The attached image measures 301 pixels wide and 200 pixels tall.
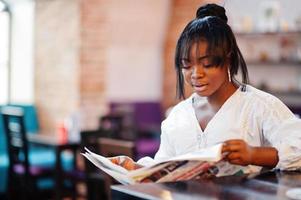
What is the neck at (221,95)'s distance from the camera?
1486 millimetres

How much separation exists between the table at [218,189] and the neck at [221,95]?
0.81 ft

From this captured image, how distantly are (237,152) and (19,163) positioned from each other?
4.00 meters

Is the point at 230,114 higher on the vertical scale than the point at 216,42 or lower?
lower

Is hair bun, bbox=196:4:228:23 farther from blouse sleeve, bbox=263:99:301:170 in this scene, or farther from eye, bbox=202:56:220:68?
blouse sleeve, bbox=263:99:301:170

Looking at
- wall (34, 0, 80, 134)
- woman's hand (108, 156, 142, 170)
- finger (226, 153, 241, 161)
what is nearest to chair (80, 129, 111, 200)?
wall (34, 0, 80, 134)

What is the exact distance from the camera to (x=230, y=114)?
1.46 meters

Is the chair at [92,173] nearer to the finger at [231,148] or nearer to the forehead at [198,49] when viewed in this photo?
the forehead at [198,49]

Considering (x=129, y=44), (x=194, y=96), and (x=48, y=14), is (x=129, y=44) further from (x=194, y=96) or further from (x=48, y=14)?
(x=194, y=96)

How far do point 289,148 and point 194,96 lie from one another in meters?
0.33

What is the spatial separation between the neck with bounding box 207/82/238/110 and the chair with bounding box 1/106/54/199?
3478 millimetres

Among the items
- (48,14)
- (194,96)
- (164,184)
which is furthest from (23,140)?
(164,184)

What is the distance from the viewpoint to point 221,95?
1490mm

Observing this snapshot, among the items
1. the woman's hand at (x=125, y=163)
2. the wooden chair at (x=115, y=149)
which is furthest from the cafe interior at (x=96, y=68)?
the woman's hand at (x=125, y=163)

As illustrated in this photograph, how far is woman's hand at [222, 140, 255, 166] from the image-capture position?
3.97 ft
